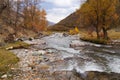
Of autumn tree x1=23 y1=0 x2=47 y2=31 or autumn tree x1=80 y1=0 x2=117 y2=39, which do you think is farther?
autumn tree x1=23 y1=0 x2=47 y2=31

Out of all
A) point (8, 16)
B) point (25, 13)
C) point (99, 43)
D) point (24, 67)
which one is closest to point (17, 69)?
point (24, 67)

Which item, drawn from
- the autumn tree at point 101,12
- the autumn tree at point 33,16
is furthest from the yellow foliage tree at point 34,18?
the autumn tree at point 101,12

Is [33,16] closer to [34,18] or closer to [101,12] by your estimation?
[34,18]

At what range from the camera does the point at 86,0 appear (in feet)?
178

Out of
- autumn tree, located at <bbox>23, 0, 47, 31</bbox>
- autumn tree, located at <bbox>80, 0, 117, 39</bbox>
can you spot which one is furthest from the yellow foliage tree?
autumn tree, located at <bbox>80, 0, 117, 39</bbox>

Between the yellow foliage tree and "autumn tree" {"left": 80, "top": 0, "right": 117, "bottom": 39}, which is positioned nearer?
"autumn tree" {"left": 80, "top": 0, "right": 117, "bottom": 39}

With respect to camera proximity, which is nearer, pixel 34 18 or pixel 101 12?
pixel 101 12

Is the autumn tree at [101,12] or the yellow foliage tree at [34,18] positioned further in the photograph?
the yellow foliage tree at [34,18]

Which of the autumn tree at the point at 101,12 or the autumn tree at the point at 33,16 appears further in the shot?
the autumn tree at the point at 33,16

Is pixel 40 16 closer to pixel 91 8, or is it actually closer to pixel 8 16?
pixel 8 16

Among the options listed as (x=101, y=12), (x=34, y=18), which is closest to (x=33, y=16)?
(x=34, y=18)

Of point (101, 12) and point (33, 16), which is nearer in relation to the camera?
point (101, 12)

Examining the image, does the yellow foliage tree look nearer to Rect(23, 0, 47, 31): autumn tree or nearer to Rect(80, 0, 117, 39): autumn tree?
Rect(23, 0, 47, 31): autumn tree

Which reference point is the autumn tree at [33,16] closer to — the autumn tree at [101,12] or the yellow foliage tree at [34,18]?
the yellow foliage tree at [34,18]
